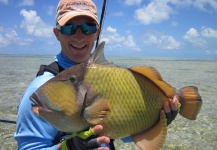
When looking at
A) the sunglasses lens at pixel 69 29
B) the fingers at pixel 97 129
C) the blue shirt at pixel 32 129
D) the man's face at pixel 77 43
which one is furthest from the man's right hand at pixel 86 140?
the sunglasses lens at pixel 69 29

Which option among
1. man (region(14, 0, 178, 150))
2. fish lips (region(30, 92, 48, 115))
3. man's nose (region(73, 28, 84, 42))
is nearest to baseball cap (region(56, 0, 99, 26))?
man (region(14, 0, 178, 150))

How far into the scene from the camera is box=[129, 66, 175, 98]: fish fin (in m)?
2.04

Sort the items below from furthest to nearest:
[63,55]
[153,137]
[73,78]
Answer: [63,55] < [153,137] < [73,78]

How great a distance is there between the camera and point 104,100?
5.98ft

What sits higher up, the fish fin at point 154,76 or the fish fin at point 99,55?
the fish fin at point 99,55

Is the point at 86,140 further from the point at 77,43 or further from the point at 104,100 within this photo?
the point at 77,43

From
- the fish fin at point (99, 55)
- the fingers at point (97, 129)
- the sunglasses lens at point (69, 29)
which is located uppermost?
the sunglasses lens at point (69, 29)

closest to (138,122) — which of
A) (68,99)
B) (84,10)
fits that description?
(68,99)

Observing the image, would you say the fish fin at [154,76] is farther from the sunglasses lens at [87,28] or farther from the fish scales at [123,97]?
the sunglasses lens at [87,28]

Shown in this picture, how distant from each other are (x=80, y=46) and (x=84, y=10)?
345mm

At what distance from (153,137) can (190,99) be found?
451mm

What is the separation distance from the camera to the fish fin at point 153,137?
82.8 inches

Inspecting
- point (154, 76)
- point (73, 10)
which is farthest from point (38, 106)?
point (73, 10)

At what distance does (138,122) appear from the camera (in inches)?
76.6
